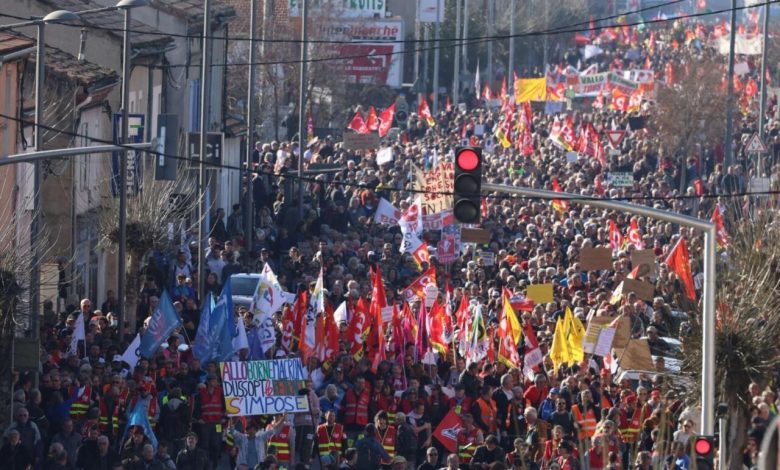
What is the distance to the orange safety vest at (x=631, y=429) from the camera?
21.2 meters

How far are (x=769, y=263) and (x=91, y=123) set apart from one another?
1630cm

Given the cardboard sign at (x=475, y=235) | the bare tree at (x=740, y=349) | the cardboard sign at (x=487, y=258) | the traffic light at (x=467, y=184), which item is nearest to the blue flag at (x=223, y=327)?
the bare tree at (x=740, y=349)

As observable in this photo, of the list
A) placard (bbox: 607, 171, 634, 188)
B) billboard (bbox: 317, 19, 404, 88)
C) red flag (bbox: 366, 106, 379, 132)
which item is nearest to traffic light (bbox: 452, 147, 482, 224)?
placard (bbox: 607, 171, 634, 188)

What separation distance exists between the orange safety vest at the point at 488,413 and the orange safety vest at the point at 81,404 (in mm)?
4293

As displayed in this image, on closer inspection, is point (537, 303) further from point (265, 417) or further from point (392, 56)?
point (392, 56)

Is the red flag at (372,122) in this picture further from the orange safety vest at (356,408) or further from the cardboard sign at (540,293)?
the orange safety vest at (356,408)

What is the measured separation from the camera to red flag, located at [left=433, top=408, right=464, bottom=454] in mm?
21797

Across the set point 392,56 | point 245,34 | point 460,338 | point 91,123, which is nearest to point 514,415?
point 460,338

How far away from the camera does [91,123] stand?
35344 millimetres

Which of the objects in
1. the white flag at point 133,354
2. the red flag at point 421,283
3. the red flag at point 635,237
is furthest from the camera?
the red flag at point 635,237

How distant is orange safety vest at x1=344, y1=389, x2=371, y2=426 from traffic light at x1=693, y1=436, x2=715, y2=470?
6500mm

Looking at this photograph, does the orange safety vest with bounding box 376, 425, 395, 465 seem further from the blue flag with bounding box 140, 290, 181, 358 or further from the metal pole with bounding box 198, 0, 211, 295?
the metal pole with bounding box 198, 0, 211, 295

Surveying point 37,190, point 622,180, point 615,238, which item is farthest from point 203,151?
point 622,180

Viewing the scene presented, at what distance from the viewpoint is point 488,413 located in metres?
22.1
